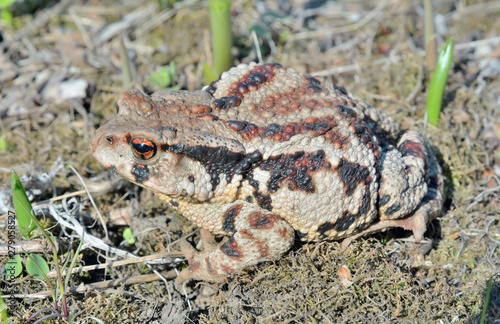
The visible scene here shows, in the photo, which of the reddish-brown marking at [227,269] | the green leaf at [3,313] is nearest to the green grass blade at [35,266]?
the green leaf at [3,313]

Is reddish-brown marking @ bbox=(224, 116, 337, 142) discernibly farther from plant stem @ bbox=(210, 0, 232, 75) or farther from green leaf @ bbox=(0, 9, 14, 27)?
green leaf @ bbox=(0, 9, 14, 27)

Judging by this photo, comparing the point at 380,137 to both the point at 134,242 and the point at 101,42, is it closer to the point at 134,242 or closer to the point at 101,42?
the point at 134,242

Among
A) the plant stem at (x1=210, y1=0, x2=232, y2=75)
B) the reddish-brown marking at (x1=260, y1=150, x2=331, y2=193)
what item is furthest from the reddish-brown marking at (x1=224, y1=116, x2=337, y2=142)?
the plant stem at (x1=210, y1=0, x2=232, y2=75)

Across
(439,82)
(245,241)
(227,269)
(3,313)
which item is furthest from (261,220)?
(439,82)

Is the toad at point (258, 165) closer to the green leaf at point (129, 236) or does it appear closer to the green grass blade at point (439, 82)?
the green leaf at point (129, 236)

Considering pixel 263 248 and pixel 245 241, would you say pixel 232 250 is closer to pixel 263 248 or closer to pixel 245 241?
pixel 245 241

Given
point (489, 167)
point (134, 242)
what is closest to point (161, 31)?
point (134, 242)
